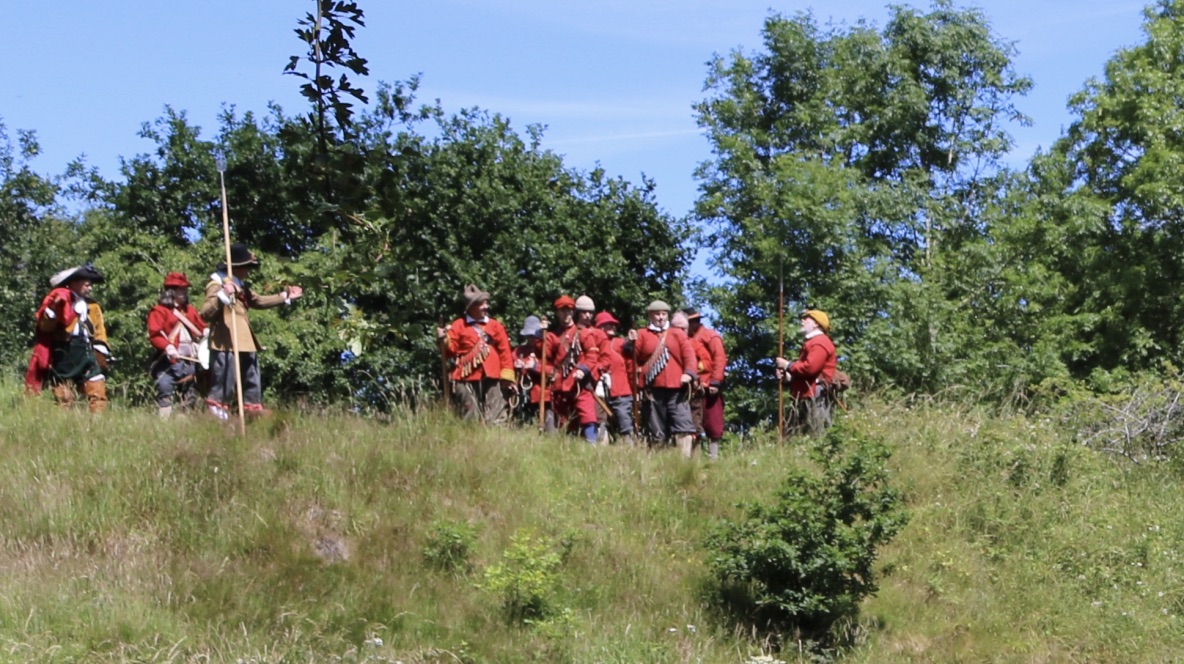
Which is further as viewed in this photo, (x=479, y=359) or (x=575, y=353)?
(x=575, y=353)

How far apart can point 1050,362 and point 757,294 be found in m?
5.92

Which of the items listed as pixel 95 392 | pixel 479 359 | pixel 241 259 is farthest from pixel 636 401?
pixel 95 392

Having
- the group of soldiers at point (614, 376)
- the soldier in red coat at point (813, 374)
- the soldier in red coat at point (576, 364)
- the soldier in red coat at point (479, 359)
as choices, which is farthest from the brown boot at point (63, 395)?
the soldier in red coat at point (813, 374)

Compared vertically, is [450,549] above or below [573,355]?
below

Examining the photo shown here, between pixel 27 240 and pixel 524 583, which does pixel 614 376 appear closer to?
pixel 524 583

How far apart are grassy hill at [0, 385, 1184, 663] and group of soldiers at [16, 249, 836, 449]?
76 centimetres

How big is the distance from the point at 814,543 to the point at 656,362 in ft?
16.2

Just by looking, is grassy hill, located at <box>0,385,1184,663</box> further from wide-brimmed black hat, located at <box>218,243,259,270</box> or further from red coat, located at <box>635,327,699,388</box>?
wide-brimmed black hat, located at <box>218,243,259,270</box>

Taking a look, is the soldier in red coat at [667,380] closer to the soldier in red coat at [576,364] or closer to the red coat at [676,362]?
the red coat at [676,362]

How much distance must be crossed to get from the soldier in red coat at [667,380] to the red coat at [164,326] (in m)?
4.34

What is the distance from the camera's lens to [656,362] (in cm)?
1449

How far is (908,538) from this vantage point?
11.9m

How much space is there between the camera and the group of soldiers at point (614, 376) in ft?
47.3

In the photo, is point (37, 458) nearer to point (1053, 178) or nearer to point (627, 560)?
point (627, 560)
